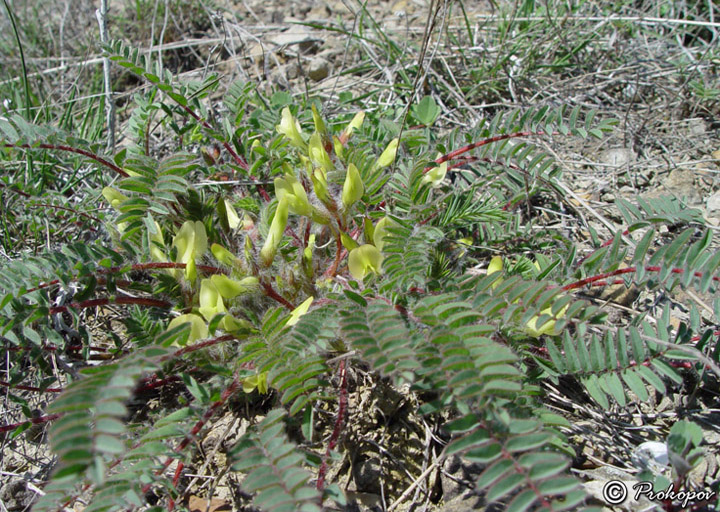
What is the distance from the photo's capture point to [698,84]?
10.0 ft

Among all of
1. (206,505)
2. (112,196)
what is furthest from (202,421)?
(112,196)

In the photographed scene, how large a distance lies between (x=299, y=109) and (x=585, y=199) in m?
1.49

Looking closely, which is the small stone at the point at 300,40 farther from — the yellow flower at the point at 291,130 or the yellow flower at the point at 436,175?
the yellow flower at the point at 436,175

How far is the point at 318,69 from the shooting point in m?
3.67

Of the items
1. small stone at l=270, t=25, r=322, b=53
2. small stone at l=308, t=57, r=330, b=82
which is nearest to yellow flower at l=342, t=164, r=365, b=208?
small stone at l=308, t=57, r=330, b=82

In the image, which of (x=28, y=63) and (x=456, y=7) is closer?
(x=28, y=63)

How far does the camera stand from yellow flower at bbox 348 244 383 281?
1969mm

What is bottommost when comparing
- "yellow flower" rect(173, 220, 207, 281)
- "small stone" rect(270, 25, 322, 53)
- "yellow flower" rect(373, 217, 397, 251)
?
"yellow flower" rect(373, 217, 397, 251)

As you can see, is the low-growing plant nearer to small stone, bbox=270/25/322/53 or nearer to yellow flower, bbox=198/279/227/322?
yellow flower, bbox=198/279/227/322

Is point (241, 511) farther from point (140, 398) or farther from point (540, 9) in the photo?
point (540, 9)

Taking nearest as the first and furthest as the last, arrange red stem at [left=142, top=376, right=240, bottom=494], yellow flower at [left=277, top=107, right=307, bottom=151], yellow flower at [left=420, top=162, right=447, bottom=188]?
red stem at [left=142, top=376, right=240, bottom=494], yellow flower at [left=420, top=162, right=447, bottom=188], yellow flower at [left=277, top=107, right=307, bottom=151]

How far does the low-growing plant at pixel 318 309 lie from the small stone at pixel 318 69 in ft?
3.61

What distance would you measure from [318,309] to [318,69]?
92.1 inches

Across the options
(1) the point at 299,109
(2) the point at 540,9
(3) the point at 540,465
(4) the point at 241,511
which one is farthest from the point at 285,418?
(2) the point at 540,9
